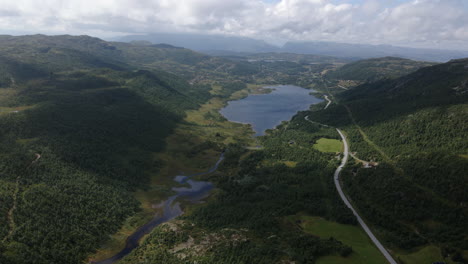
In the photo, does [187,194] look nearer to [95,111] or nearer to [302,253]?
[302,253]

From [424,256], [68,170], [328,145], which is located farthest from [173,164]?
[424,256]

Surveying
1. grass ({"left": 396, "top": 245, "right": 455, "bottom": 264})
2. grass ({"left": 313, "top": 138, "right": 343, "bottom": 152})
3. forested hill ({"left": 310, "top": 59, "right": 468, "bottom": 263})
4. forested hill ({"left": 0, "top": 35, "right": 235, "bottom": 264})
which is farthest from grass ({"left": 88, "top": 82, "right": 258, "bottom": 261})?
grass ({"left": 396, "top": 245, "right": 455, "bottom": 264})

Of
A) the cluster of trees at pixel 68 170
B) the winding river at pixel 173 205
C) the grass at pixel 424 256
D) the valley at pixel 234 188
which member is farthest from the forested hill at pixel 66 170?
the grass at pixel 424 256

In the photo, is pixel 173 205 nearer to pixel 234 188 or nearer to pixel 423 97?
pixel 234 188

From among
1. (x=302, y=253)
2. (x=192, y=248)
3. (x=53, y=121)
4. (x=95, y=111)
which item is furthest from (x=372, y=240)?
(x=95, y=111)

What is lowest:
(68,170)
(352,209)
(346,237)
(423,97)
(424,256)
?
(352,209)

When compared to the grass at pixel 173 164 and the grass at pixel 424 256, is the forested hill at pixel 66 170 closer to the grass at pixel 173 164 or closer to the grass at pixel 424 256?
the grass at pixel 173 164
